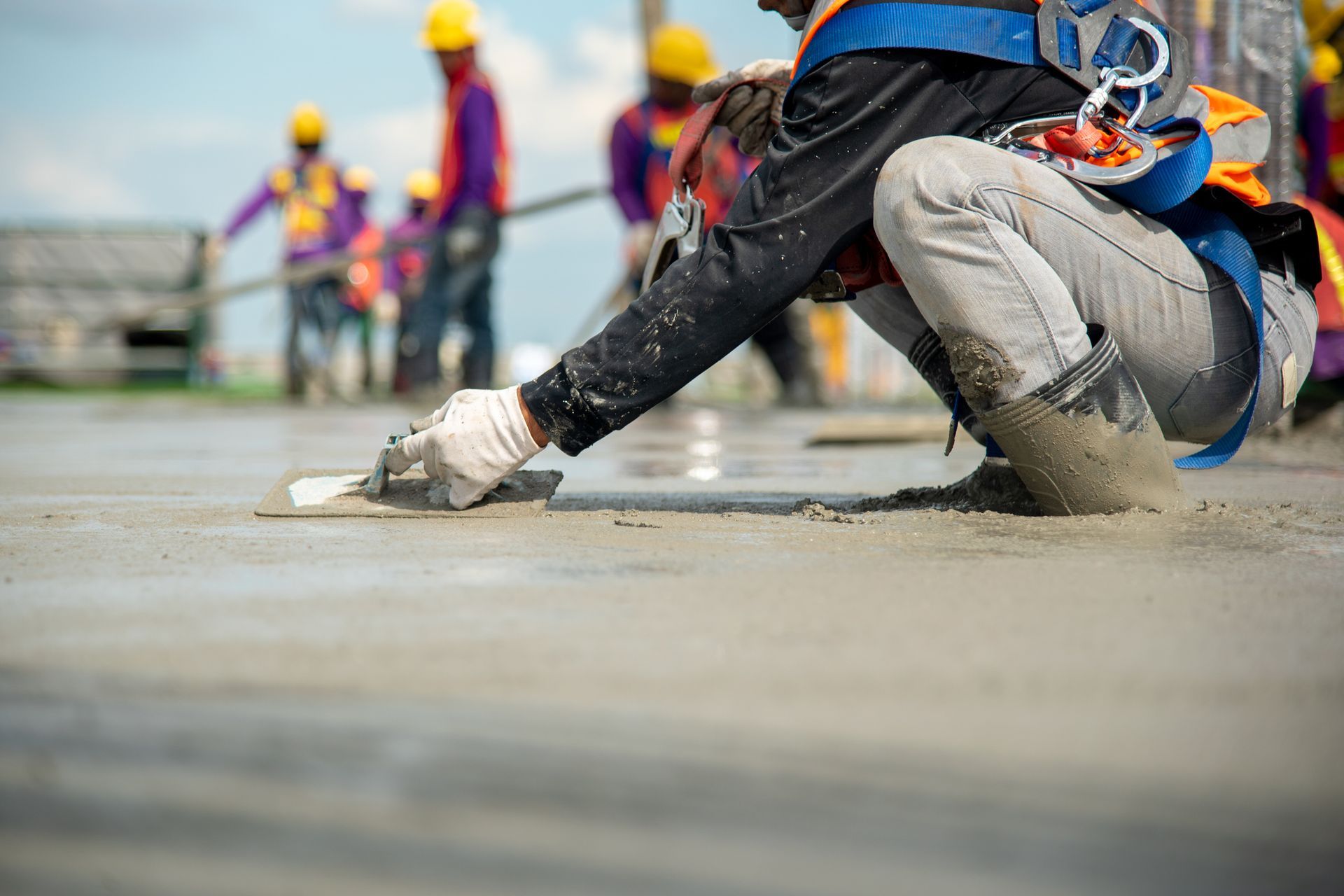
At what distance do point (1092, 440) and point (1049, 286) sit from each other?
0.21 meters

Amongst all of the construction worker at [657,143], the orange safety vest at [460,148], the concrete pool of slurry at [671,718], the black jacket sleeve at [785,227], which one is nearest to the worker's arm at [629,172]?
the construction worker at [657,143]

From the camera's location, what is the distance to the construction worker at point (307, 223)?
9312 millimetres

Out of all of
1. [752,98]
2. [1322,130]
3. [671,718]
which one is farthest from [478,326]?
[671,718]

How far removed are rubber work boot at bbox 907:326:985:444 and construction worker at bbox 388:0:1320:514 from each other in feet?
0.50

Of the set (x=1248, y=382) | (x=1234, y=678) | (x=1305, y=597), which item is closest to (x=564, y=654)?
(x=1234, y=678)

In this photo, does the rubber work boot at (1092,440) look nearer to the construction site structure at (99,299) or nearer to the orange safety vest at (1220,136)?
the orange safety vest at (1220,136)

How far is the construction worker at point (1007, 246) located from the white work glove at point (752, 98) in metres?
0.32

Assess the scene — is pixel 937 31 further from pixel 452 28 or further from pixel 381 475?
pixel 452 28

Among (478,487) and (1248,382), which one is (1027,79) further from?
(478,487)

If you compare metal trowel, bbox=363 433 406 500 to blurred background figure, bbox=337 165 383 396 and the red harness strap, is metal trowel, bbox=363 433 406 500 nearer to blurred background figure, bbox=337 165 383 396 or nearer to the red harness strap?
the red harness strap

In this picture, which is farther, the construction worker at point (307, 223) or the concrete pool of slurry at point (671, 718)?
the construction worker at point (307, 223)

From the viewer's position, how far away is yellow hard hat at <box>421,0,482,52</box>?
690cm

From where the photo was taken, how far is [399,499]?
6.14 ft

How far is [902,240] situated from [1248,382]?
57 centimetres
